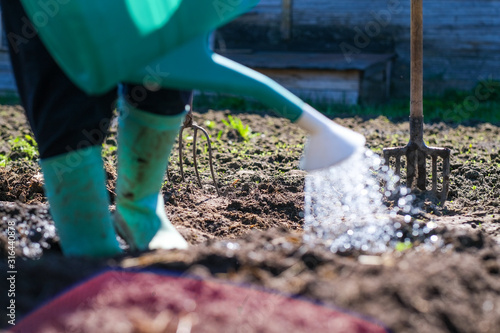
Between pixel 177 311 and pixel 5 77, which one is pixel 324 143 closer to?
pixel 177 311

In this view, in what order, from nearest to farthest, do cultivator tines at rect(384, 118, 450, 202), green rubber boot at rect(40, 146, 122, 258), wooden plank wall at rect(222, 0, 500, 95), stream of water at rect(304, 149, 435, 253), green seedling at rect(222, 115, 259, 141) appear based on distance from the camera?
green rubber boot at rect(40, 146, 122, 258) < stream of water at rect(304, 149, 435, 253) < cultivator tines at rect(384, 118, 450, 202) < green seedling at rect(222, 115, 259, 141) < wooden plank wall at rect(222, 0, 500, 95)

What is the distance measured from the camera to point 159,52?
1745 millimetres

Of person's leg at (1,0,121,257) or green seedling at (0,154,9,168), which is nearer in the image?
person's leg at (1,0,121,257)

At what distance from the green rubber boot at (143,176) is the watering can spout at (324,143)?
1.75 ft

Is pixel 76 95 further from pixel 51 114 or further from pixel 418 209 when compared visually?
pixel 418 209

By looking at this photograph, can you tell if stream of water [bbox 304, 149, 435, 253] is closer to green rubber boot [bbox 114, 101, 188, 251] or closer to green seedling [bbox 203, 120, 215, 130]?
green rubber boot [bbox 114, 101, 188, 251]

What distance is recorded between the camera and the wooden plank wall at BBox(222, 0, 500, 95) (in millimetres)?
8320

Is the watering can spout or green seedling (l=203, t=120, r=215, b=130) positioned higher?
the watering can spout

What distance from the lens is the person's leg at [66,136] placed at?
6.52 feet

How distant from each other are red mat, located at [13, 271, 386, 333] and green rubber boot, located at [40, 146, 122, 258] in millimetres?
463

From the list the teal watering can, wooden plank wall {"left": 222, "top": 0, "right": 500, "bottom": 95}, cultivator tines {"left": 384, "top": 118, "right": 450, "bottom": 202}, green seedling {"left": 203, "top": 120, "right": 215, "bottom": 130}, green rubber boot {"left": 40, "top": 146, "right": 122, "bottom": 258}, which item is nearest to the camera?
the teal watering can

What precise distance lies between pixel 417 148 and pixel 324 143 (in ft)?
6.75

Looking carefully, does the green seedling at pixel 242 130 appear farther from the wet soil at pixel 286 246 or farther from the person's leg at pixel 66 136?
the person's leg at pixel 66 136

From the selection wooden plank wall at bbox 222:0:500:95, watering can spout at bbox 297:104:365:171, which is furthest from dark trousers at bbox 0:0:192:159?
wooden plank wall at bbox 222:0:500:95
